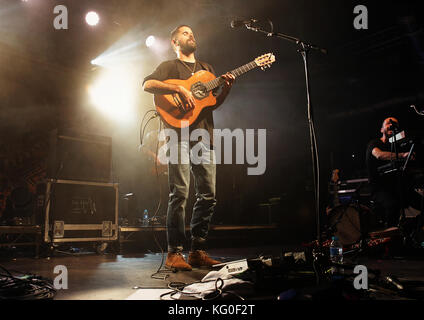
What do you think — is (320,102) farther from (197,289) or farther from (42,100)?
(197,289)

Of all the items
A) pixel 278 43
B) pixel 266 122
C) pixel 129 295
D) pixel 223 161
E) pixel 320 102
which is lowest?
pixel 129 295

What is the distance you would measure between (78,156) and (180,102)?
226 cm

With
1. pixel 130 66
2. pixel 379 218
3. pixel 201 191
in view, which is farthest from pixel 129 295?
pixel 130 66

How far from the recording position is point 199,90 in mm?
2703

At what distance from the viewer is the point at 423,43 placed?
6.27m

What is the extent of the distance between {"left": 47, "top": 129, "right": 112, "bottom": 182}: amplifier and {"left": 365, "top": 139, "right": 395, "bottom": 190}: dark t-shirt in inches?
143

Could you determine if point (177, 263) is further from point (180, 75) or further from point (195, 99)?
point (180, 75)

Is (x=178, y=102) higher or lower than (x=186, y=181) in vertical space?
higher

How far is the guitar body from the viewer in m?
2.63

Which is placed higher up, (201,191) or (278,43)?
(278,43)

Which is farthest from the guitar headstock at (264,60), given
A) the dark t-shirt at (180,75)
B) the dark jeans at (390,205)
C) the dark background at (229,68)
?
the dark background at (229,68)

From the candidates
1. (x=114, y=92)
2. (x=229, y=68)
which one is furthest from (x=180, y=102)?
(x=229, y=68)

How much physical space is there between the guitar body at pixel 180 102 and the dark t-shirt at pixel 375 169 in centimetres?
279

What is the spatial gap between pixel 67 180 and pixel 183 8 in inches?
149
